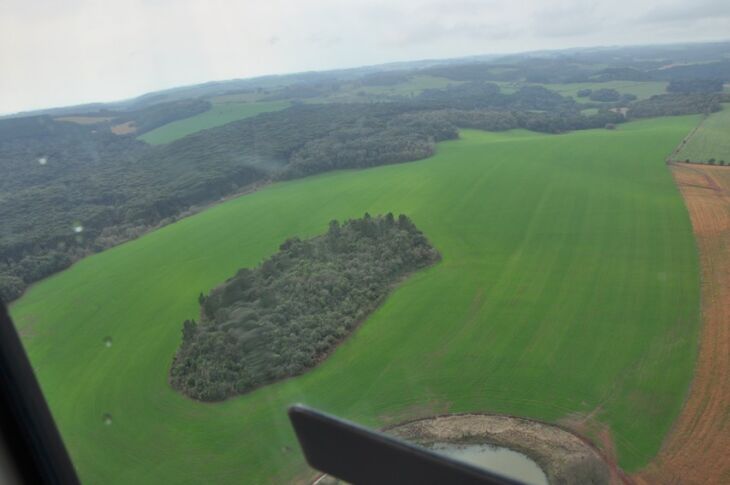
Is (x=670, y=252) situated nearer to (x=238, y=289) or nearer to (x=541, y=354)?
(x=541, y=354)

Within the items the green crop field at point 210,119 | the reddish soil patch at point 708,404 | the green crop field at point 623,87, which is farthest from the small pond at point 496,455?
the green crop field at point 623,87

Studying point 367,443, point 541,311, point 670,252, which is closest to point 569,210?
point 670,252

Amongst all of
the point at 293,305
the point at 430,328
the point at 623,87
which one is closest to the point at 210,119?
the point at 293,305

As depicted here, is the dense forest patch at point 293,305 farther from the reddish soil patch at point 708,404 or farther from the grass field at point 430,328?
the reddish soil patch at point 708,404

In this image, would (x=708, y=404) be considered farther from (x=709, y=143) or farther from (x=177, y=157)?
(x=177, y=157)

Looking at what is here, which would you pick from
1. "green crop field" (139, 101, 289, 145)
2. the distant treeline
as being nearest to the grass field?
the distant treeline

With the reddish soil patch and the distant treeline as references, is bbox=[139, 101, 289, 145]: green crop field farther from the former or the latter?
the reddish soil patch
